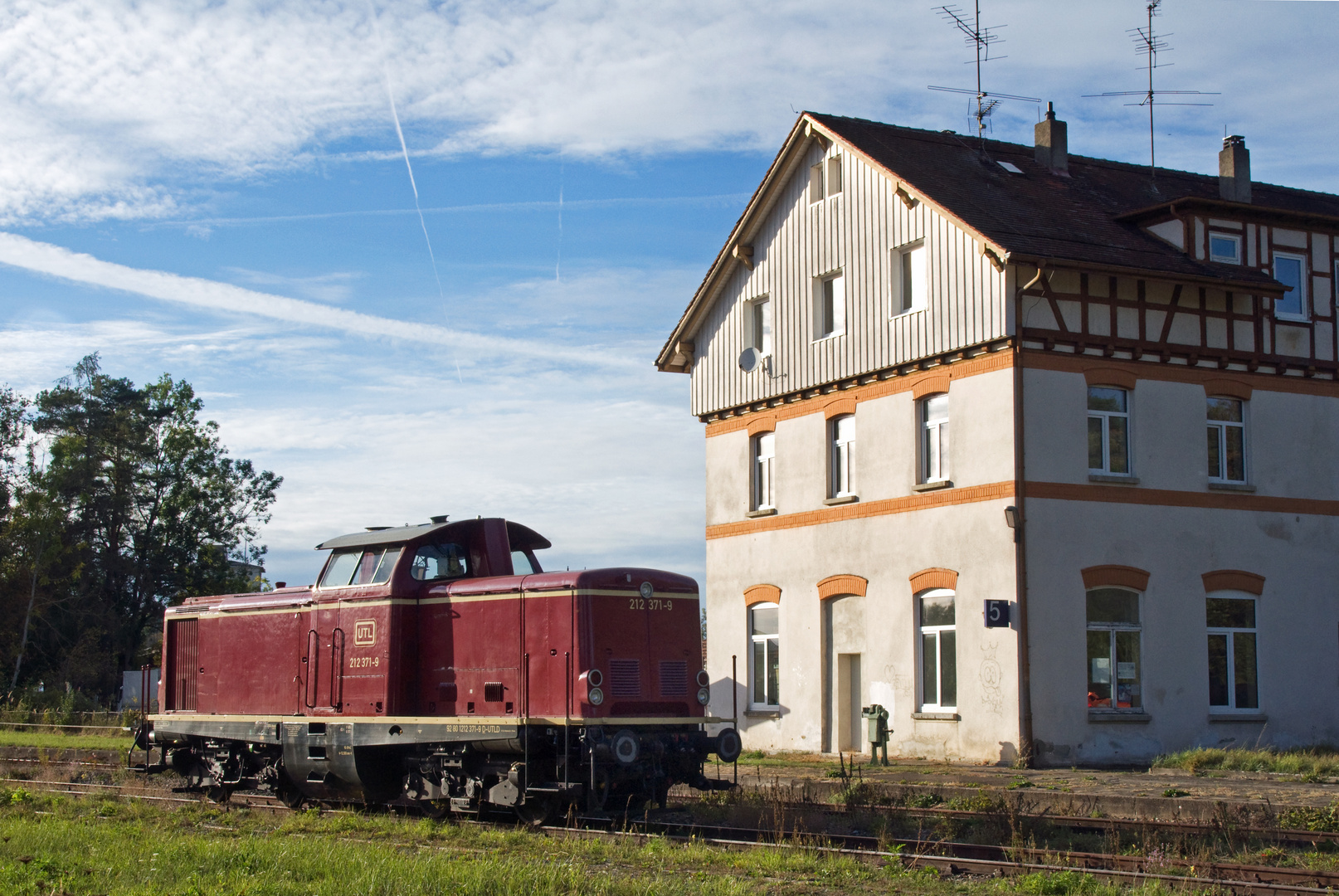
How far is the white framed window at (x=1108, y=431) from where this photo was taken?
21.8m

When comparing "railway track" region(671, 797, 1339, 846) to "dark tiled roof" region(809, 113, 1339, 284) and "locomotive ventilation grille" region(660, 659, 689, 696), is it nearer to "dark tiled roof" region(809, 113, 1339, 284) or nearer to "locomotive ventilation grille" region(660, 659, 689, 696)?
"locomotive ventilation grille" region(660, 659, 689, 696)

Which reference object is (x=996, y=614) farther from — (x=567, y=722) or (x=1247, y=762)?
(x=567, y=722)

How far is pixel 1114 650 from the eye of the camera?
21.3 m

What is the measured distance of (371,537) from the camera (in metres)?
15.6

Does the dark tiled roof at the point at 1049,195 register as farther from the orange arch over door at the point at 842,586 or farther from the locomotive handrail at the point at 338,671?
the locomotive handrail at the point at 338,671

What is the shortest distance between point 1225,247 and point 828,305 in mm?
7355

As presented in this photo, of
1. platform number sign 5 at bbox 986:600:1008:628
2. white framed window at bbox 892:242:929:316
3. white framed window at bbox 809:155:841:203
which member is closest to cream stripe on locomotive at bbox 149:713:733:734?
platform number sign 5 at bbox 986:600:1008:628

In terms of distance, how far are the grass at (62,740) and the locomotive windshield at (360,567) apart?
10.9 meters

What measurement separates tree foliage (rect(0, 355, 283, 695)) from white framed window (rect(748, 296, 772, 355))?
3332 centimetres

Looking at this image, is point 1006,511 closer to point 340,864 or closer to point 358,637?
point 358,637

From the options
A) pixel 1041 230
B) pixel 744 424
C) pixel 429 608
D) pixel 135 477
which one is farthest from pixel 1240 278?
pixel 135 477

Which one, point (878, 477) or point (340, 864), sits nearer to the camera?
point (340, 864)

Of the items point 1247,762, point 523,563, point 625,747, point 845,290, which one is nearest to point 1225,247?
point 845,290

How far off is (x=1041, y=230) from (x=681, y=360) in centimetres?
956
